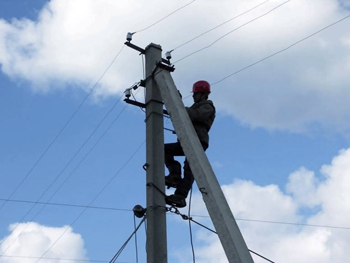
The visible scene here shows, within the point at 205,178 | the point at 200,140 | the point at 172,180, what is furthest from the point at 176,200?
the point at 205,178

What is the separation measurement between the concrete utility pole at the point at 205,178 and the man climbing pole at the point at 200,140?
401 mm

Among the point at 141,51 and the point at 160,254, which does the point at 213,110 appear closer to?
the point at 141,51

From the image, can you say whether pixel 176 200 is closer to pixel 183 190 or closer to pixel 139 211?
pixel 183 190

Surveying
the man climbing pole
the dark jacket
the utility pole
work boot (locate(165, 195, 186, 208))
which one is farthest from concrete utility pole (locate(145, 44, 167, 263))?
the dark jacket

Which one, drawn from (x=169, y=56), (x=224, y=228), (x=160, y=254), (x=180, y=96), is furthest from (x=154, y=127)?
(x=224, y=228)

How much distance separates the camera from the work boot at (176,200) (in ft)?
24.4

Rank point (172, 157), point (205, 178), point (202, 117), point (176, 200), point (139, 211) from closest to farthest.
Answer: point (205, 178) → point (139, 211) → point (176, 200) → point (202, 117) → point (172, 157)

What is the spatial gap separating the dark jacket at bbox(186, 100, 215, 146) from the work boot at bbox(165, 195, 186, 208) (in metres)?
0.76

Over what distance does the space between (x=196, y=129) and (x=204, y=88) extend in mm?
573

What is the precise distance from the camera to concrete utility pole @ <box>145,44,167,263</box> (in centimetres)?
708

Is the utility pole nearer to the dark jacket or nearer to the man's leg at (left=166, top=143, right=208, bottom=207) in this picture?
the man's leg at (left=166, top=143, right=208, bottom=207)

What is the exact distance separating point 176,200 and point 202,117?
1.07m

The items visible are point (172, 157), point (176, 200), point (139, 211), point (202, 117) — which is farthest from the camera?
point (172, 157)

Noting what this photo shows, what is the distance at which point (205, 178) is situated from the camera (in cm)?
652
